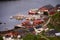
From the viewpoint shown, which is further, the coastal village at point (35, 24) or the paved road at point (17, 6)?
the paved road at point (17, 6)

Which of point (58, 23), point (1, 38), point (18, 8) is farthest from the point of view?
point (18, 8)

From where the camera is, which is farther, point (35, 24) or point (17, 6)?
point (17, 6)

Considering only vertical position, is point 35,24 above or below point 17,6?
below

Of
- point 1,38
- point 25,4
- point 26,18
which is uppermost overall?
point 25,4

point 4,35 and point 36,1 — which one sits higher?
point 36,1

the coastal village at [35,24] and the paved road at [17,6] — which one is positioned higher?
the paved road at [17,6]

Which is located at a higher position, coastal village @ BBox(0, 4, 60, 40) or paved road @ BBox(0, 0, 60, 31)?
paved road @ BBox(0, 0, 60, 31)

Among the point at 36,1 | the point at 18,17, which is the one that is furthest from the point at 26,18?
the point at 36,1

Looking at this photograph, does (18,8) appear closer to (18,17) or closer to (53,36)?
(18,17)
